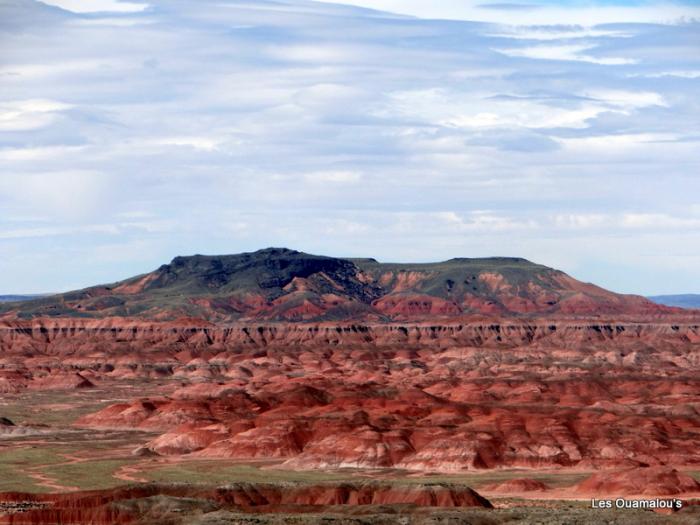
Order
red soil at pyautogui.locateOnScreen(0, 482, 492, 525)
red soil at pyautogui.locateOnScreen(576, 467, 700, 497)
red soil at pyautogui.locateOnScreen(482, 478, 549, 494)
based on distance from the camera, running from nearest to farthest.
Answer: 1. red soil at pyautogui.locateOnScreen(0, 482, 492, 525)
2. red soil at pyautogui.locateOnScreen(576, 467, 700, 497)
3. red soil at pyautogui.locateOnScreen(482, 478, 549, 494)

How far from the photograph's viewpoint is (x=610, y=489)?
408ft

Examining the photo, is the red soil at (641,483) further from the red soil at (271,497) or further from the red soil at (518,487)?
the red soil at (271,497)

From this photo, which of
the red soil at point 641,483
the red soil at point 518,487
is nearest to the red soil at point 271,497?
the red soil at point 518,487

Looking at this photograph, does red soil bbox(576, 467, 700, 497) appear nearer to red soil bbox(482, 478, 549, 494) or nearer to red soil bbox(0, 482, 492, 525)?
red soil bbox(482, 478, 549, 494)

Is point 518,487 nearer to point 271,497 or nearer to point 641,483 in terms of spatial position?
point 641,483

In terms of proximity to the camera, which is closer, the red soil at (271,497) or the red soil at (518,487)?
the red soil at (271,497)

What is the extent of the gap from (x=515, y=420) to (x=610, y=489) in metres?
52.7

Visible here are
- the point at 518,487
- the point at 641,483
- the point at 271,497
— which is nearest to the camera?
the point at 271,497

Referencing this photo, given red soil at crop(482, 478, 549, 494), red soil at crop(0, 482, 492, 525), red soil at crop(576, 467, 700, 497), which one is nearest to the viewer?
red soil at crop(0, 482, 492, 525)

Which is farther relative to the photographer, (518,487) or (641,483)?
(518,487)

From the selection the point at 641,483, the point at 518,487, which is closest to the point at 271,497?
the point at 518,487

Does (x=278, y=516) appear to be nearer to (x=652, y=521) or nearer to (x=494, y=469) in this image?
(x=652, y=521)

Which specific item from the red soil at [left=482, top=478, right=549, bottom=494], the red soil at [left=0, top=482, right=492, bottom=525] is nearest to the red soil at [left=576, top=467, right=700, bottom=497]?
the red soil at [left=482, top=478, right=549, bottom=494]

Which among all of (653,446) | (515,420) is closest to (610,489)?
(653,446)
